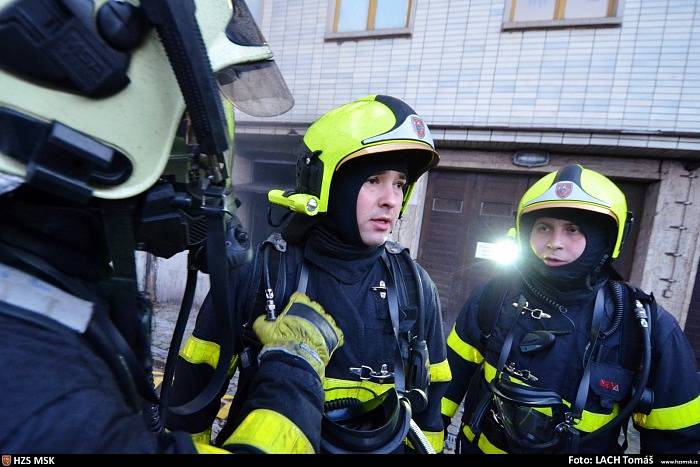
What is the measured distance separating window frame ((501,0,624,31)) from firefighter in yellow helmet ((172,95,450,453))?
4.55 m

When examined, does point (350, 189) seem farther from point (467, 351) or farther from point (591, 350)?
point (591, 350)

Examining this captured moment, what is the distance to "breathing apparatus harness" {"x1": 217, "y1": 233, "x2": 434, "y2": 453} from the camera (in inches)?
49.6

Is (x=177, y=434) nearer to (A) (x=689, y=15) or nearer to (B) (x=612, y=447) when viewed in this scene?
(B) (x=612, y=447)

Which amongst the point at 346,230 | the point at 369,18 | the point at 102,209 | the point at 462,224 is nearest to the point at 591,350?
the point at 346,230

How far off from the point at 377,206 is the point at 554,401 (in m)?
1.53

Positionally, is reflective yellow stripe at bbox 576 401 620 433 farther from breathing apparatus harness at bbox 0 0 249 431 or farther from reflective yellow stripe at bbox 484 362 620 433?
breathing apparatus harness at bbox 0 0 249 431

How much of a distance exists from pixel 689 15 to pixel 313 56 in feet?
17.8

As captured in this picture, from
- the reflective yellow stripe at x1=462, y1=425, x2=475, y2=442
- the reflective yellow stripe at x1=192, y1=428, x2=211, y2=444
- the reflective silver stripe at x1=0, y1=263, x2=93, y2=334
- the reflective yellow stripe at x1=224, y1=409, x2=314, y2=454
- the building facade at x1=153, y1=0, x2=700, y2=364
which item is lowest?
the reflective yellow stripe at x1=462, y1=425, x2=475, y2=442

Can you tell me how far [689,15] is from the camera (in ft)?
14.1

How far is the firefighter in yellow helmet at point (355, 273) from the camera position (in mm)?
Answer: 1589

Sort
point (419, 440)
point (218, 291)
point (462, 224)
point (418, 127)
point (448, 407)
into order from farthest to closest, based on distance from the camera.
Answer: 1. point (462, 224)
2. point (448, 407)
3. point (418, 127)
4. point (419, 440)
5. point (218, 291)

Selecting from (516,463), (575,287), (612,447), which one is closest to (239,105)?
(516,463)

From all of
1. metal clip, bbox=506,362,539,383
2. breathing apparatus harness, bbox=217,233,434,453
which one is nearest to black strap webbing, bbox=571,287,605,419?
metal clip, bbox=506,362,539,383

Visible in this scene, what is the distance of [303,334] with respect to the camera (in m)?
1.21
